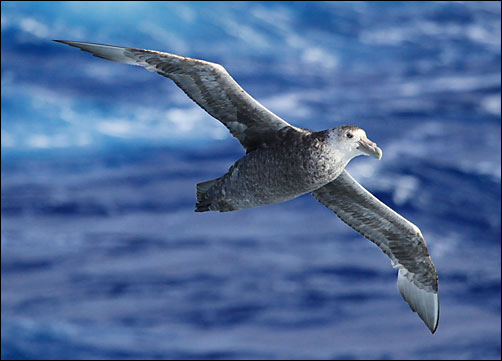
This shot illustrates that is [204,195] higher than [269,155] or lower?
lower

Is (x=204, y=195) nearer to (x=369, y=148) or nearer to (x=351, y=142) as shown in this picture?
(x=351, y=142)

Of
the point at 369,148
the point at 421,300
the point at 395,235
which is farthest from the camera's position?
the point at 421,300

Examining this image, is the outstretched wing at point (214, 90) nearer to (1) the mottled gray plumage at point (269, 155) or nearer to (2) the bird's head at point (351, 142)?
(1) the mottled gray plumage at point (269, 155)

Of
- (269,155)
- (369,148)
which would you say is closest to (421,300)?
(369,148)

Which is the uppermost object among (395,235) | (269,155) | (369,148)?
(269,155)

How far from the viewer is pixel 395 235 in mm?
11828

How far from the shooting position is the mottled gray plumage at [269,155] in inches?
379

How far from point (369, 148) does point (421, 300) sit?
13.3ft

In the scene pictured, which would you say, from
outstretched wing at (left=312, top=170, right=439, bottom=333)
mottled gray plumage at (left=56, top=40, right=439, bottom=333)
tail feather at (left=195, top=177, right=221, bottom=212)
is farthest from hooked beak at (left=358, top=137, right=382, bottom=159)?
tail feather at (left=195, top=177, right=221, bottom=212)

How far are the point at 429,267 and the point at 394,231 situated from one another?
1010 millimetres

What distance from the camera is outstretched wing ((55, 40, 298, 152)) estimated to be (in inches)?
390

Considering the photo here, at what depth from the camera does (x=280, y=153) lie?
9914 mm

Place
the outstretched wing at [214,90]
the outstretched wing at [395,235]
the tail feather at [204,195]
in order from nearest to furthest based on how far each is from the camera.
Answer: the outstretched wing at [214,90]
the tail feather at [204,195]
the outstretched wing at [395,235]

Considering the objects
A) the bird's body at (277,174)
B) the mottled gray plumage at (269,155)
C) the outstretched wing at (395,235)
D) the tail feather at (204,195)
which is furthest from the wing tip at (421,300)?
the tail feather at (204,195)
